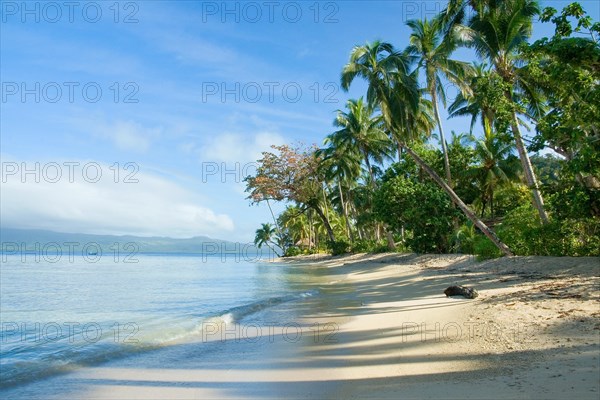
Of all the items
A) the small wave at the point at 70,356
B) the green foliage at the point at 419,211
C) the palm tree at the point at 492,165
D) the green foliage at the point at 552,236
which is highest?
the palm tree at the point at 492,165

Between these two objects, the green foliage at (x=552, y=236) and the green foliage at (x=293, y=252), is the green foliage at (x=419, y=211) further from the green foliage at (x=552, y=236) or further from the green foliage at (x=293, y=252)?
the green foliage at (x=293, y=252)

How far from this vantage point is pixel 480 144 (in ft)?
93.5

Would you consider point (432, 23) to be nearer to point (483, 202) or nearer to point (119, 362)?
point (483, 202)

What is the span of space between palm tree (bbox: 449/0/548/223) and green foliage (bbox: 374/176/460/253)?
7058 mm

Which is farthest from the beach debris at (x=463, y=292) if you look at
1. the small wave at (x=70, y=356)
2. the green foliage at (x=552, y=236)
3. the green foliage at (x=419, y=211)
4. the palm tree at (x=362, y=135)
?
the palm tree at (x=362, y=135)

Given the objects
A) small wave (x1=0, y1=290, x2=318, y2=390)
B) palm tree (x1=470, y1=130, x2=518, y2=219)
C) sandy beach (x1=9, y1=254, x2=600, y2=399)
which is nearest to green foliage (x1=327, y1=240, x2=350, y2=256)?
palm tree (x1=470, y1=130, x2=518, y2=219)

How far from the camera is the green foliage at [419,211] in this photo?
25625 mm

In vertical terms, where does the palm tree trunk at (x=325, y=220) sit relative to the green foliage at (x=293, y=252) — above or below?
above

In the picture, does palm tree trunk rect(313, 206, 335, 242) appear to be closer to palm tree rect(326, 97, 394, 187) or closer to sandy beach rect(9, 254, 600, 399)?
palm tree rect(326, 97, 394, 187)

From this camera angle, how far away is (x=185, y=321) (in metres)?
11.3

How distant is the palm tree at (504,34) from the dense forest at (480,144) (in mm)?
53

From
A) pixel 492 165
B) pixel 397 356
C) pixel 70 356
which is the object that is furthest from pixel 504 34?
pixel 70 356

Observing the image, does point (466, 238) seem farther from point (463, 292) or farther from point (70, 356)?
point (70, 356)

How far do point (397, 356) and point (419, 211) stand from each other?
67.1 ft
